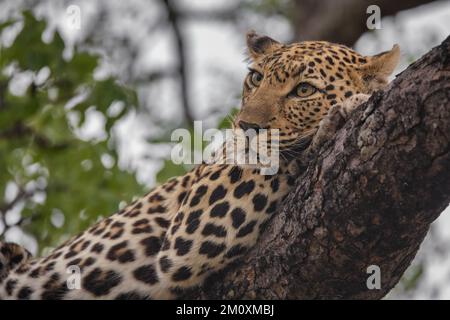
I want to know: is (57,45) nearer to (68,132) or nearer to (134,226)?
(68,132)

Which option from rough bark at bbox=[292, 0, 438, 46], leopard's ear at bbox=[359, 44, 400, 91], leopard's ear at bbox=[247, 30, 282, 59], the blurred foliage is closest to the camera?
leopard's ear at bbox=[359, 44, 400, 91]

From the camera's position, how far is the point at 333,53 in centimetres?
593

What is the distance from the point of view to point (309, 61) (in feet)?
18.9

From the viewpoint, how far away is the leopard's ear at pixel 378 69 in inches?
228

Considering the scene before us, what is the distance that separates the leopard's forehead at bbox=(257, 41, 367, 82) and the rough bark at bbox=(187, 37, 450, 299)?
90 cm

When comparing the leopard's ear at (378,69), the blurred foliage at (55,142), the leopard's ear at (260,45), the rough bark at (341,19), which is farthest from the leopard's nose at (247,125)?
the rough bark at (341,19)

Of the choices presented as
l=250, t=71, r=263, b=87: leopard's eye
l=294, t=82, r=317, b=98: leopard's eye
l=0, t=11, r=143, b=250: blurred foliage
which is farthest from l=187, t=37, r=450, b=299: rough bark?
l=0, t=11, r=143, b=250: blurred foliage

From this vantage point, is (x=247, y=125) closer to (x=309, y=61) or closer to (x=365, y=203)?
(x=309, y=61)

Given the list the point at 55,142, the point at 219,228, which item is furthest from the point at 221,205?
the point at 55,142

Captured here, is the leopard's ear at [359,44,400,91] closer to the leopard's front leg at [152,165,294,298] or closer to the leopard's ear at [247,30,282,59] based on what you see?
the leopard's ear at [247,30,282,59]

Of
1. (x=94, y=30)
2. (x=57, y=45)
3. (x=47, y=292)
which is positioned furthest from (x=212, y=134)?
(x=94, y=30)

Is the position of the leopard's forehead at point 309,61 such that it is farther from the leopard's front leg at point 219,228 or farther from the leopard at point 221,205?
the leopard's front leg at point 219,228

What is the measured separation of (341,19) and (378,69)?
478 centimetres

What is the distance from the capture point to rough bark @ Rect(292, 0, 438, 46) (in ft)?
33.8
